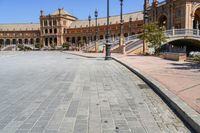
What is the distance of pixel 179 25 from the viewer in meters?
63.5

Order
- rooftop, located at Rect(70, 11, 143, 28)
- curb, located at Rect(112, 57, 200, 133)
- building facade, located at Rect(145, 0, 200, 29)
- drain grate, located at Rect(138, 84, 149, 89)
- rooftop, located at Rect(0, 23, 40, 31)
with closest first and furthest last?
1. curb, located at Rect(112, 57, 200, 133)
2. drain grate, located at Rect(138, 84, 149, 89)
3. building facade, located at Rect(145, 0, 200, 29)
4. rooftop, located at Rect(70, 11, 143, 28)
5. rooftop, located at Rect(0, 23, 40, 31)

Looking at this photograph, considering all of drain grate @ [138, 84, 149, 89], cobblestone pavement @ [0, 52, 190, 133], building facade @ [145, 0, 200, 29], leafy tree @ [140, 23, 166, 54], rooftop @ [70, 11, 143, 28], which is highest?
rooftop @ [70, 11, 143, 28]

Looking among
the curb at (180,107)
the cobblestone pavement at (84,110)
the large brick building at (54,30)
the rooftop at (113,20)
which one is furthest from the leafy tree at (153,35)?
the large brick building at (54,30)

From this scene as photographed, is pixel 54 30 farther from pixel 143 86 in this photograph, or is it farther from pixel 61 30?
pixel 143 86

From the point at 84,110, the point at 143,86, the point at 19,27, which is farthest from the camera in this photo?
the point at 19,27

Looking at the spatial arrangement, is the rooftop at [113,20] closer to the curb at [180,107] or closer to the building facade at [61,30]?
the building facade at [61,30]

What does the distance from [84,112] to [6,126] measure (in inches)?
71.9

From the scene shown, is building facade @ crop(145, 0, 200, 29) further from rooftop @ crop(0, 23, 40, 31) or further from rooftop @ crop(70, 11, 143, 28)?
rooftop @ crop(0, 23, 40, 31)

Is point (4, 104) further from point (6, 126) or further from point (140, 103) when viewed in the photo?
point (140, 103)

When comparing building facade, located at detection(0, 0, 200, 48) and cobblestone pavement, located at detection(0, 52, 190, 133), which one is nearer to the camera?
cobblestone pavement, located at detection(0, 52, 190, 133)

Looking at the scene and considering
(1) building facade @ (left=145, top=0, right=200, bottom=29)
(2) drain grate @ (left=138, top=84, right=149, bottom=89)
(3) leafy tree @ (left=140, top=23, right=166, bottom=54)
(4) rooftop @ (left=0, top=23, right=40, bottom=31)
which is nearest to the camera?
(2) drain grate @ (left=138, top=84, right=149, bottom=89)

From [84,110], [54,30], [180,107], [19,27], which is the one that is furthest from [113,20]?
[180,107]

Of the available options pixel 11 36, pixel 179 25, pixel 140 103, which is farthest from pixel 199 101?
pixel 11 36

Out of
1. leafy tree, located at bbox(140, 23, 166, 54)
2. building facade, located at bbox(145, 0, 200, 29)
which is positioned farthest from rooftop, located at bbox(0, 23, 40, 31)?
leafy tree, located at bbox(140, 23, 166, 54)
